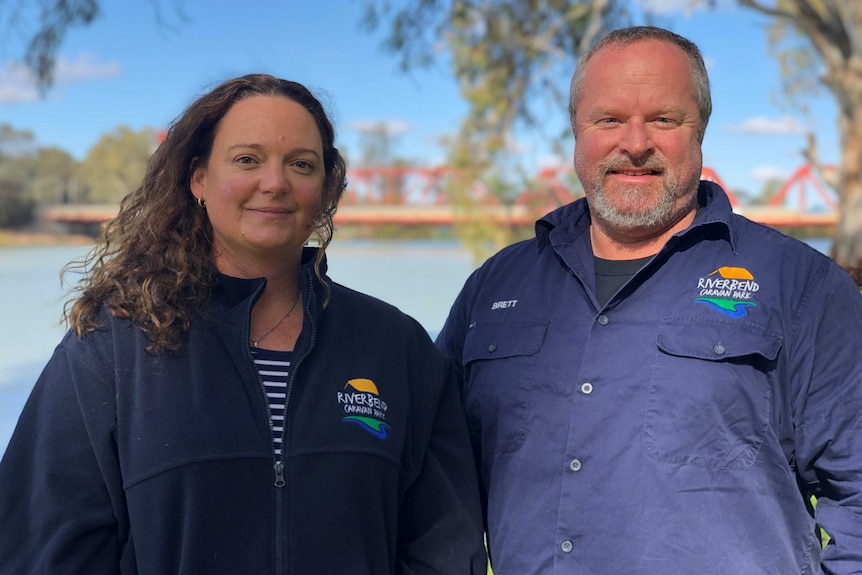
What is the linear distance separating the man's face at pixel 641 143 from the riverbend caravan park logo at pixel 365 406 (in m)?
0.68

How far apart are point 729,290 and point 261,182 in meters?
1.02

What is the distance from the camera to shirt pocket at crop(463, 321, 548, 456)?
2.07 metres

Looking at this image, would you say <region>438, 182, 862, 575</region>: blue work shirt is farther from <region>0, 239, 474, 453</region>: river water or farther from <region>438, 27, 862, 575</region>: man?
<region>0, 239, 474, 453</region>: river water

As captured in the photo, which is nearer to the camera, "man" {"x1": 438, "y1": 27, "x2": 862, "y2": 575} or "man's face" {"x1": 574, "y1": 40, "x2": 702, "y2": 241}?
"man" {"x1": 438, "y1": 27, "x2": 862, "y2": 575}

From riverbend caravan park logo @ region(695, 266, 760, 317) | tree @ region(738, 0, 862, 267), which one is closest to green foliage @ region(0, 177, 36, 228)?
tree @ region(738, 0, 862, 267)

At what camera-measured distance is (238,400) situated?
1707 mm

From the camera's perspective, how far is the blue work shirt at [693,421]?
1.81 metres

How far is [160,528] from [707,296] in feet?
3.98

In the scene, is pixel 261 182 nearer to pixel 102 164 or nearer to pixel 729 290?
pixel 729 290

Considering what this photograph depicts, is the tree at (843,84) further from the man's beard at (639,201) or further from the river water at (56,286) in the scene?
the man's beard at (639,201)

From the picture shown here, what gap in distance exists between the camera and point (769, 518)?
5.94ft

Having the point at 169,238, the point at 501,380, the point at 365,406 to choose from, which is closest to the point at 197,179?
the point at 169,238

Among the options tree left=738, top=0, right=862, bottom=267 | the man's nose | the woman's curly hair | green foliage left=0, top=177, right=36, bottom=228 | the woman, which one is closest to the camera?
the woman

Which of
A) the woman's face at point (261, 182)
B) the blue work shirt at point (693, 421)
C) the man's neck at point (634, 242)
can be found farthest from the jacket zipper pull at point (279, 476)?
the man's neck at point (634, 242)
